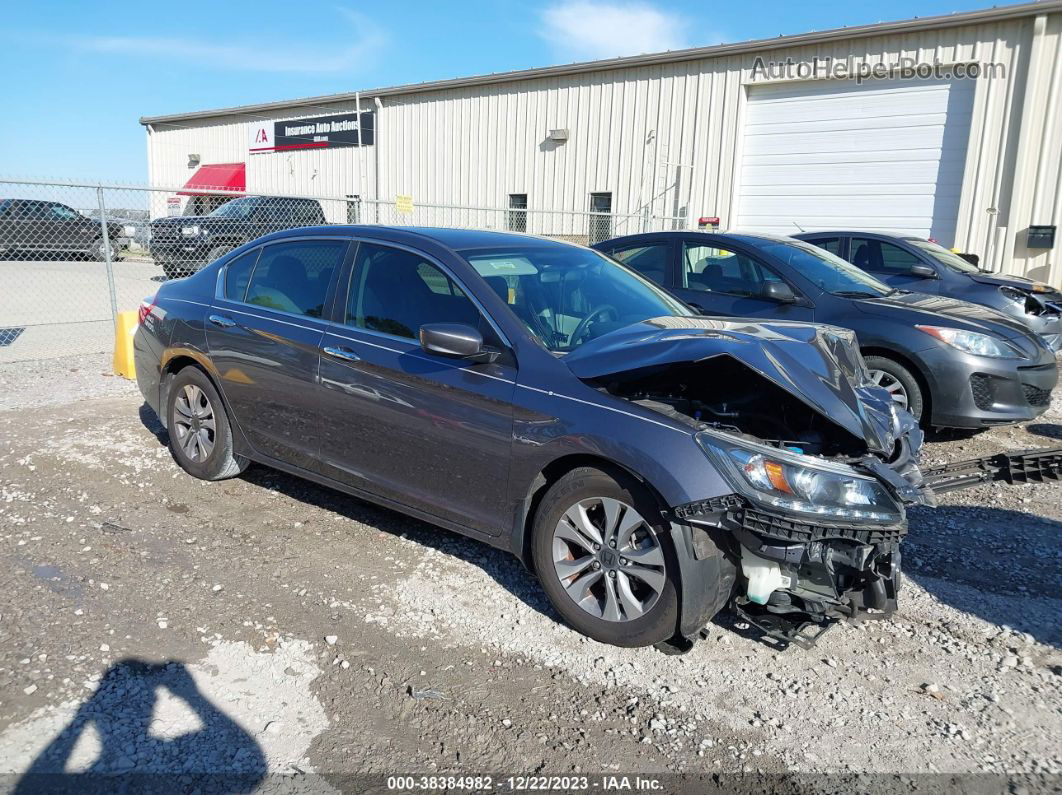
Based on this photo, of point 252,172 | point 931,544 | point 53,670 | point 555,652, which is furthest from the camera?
point 252,172

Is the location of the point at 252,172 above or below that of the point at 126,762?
above

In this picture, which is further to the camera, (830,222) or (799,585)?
(830,222)

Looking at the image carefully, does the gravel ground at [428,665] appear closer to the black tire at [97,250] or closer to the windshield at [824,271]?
the windshield at [824,271]

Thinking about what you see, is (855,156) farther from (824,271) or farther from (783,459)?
(783,459)

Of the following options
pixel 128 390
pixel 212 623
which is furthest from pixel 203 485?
pixel 128 390

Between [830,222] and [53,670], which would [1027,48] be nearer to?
[830,222]

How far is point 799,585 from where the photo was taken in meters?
3.14

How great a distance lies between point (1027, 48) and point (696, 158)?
650 centimetres

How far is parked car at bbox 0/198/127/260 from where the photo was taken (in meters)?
13.3

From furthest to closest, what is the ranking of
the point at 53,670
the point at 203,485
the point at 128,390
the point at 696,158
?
the point at 696,158
the point at 128,390
the point at 203,485
the point at 53,670

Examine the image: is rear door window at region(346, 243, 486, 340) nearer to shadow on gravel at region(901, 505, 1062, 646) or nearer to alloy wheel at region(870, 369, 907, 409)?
shadow on gravel at region(901, 505, 1062, 646)

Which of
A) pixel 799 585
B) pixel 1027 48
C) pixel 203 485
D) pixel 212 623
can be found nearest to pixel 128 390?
pixel 203 485

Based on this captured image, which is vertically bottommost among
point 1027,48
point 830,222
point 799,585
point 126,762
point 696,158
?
point 126,762

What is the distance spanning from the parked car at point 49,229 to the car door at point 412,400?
1107 cm
